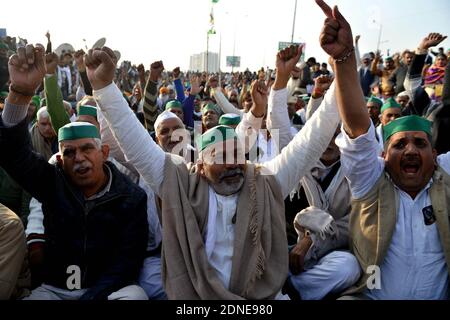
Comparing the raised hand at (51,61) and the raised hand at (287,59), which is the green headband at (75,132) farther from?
the raised hand at (51,61)

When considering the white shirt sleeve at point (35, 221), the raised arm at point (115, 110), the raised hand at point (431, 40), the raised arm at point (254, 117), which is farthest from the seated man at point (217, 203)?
the raised hand at point (431, 40)

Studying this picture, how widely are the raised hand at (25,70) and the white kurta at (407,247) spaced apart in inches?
71.3

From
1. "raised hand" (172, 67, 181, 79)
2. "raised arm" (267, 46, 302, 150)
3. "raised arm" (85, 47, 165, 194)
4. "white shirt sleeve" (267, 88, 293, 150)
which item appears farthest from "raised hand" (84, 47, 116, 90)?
"raised hand" (172, 67, 181, 79)

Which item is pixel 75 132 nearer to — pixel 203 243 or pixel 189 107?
pixel 203 243

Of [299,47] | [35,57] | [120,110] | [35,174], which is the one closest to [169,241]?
[120,110]

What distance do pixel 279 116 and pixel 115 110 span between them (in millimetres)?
1705

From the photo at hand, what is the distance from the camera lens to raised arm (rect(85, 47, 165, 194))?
2182 millimetres

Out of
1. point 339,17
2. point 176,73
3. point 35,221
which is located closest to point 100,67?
point 35,221

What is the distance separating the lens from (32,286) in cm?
250

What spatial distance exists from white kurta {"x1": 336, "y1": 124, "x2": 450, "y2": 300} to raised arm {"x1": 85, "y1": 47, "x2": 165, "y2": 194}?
3.86ft

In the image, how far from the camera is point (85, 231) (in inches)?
95.5

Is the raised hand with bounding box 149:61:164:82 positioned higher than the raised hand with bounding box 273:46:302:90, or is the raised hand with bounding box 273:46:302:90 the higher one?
the raised hand with bounding box 149:61:164:82

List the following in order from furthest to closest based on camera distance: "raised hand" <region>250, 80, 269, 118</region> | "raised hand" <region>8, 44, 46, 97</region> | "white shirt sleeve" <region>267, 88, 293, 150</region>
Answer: "raised hand" <region>250, 80, 269, 118</region>, "white shirt sleeve" <region>267, 88, 293, 150</region>, "raised hand" <region>8, 44, 46, 97</region>

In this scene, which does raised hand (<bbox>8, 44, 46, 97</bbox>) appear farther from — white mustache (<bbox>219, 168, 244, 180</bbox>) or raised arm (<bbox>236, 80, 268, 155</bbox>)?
raised arm (<bbox>236, 80, 268, 155</bbox>)
